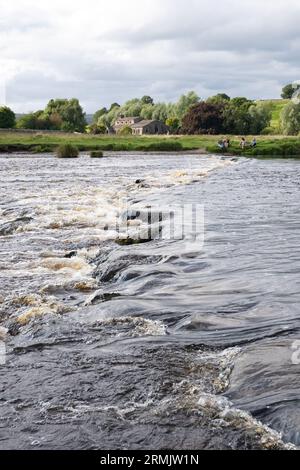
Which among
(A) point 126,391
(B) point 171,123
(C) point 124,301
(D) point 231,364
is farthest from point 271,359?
(B) point 171,123

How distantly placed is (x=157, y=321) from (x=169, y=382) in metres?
2.35

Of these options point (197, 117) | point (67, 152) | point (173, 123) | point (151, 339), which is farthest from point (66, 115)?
point (151, 339)

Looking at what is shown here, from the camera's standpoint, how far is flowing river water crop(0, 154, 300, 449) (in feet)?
20.1

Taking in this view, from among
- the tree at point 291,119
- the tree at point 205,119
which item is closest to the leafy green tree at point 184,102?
the tree at point 205,119

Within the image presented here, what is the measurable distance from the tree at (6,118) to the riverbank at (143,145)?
77.4 feet

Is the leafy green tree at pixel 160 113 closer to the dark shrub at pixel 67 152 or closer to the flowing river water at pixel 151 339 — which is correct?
the dark shrub at pixel 67 152

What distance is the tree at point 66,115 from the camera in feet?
525

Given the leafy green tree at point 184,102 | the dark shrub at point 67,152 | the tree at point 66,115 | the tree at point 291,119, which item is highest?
the leafy green tree at point 184,102

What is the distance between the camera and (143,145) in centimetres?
9512

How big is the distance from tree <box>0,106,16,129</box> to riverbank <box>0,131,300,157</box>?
23602 millimetres

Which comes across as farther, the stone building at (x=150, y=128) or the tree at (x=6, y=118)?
the stone building at (x=150, y=128)

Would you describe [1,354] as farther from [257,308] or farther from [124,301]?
[257,308]
